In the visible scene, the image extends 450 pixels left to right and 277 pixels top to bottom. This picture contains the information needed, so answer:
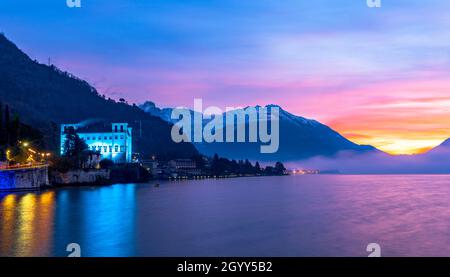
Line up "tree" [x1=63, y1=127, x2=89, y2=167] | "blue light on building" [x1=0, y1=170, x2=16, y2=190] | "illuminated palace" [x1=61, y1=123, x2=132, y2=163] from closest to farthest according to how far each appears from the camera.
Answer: "blue light on building" [x1=0, y1=170, x2=16, y2=190]
"tree" [x1=63, y1=127, x2=89, y2=167]
"illuminated palace" [x1=61, y1=123, x2=132, y2=163]

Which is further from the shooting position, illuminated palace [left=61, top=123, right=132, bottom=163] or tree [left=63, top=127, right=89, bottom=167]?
illuminated palace [left=61, top=123, right=132, bottom=163]

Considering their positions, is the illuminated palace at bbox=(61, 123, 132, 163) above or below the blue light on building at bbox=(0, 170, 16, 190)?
above

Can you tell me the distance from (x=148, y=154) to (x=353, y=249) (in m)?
161

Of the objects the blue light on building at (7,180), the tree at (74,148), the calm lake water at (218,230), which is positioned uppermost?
the tree at (74,148)
